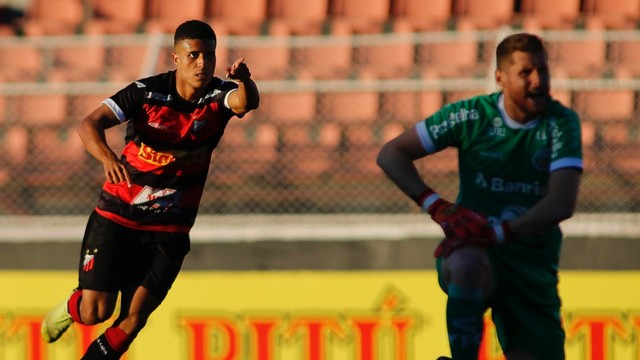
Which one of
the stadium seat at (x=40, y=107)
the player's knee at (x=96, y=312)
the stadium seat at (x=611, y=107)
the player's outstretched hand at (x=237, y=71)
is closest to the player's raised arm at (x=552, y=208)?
the player's outstretched hand at (x=237, y=71)

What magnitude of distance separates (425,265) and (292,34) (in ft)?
11.8

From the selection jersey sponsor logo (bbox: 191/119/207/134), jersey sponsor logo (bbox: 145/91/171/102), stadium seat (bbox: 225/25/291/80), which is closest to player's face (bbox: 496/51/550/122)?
jersey sponsor logo (bbox: 191/119/207/134)

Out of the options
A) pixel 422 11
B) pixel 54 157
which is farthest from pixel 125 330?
pixel 422 11

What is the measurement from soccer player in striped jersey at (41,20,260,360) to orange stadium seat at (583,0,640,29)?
5.95 meters

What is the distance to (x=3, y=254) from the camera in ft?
28.8

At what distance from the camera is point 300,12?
38.8ft

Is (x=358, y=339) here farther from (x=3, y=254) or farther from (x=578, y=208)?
(x=3, y=254)

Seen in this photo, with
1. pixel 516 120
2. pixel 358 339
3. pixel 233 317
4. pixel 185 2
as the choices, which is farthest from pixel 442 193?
pixel 185 2

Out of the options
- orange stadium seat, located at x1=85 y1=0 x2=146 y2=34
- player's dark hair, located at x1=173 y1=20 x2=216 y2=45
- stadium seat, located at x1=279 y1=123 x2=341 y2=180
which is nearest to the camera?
player's dark hair, located at x1=173 y1=20 x2=216 y2=45

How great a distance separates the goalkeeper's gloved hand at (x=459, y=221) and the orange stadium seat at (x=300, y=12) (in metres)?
6.59

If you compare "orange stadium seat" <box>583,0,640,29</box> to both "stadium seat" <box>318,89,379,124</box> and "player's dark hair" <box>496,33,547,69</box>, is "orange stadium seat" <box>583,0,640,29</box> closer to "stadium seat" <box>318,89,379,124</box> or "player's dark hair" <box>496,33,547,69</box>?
"stadium seat" <box>318,89,379,124</box>

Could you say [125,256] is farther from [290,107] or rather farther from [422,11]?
[422,11]

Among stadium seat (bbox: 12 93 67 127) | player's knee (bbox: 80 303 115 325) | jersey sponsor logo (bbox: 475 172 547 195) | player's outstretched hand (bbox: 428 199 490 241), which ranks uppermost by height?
stadium seat (bbox: 12 93 67 127)

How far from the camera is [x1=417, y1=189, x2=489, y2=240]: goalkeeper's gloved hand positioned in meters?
4.89
